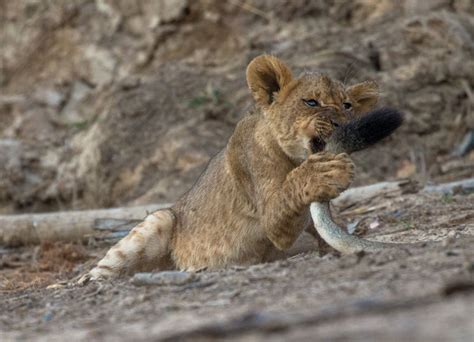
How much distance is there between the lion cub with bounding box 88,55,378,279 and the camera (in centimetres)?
721

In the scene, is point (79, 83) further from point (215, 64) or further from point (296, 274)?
point (296, 274)

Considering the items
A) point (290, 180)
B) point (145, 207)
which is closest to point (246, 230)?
point (290, 180)

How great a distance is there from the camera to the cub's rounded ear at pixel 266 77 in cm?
789

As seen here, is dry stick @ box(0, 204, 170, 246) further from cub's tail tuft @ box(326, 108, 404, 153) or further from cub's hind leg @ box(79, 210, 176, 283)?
cub's tail tuft @ box(326, 108, 404, 153)

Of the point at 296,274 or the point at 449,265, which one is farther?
the point at 296,274

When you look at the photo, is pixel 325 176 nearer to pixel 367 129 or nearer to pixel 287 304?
pixel 367 129

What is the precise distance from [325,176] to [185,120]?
7.85 m

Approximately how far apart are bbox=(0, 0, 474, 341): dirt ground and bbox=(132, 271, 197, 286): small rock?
0.06m

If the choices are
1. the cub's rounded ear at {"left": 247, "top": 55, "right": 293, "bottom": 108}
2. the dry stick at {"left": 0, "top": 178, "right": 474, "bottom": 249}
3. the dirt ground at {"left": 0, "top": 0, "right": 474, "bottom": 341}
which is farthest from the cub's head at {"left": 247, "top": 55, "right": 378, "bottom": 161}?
the dry stick at {"left": 0, "top": 178, "right": 474, "bottom": 249}

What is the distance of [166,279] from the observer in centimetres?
615

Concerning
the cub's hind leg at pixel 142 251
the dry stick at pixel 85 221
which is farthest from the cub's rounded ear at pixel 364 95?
the dry stick at pixel 85 221

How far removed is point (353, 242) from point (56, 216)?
591 centimetres

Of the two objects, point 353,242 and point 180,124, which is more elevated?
point 180,124

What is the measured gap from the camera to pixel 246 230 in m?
8.01
